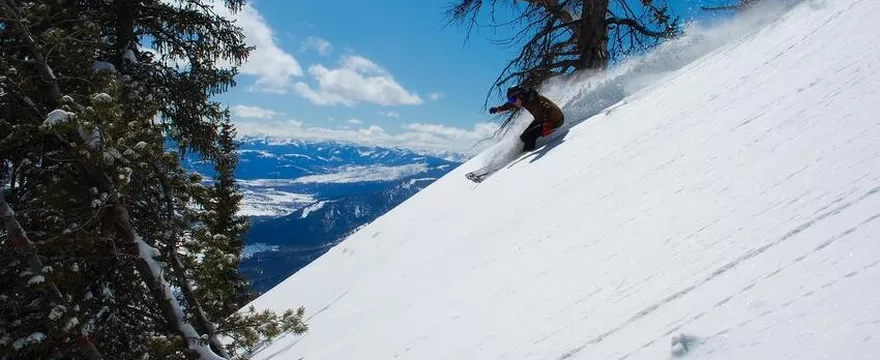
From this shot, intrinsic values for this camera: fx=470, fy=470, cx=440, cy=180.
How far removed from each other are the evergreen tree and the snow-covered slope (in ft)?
6.37

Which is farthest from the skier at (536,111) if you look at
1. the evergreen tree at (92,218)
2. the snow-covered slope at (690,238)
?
the evergreen tree at (92,218)

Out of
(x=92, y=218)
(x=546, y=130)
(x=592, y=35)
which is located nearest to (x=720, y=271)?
(x=92, y=218)

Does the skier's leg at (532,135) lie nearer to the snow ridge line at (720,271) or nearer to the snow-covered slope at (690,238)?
the snow-covered slope at (690,238)

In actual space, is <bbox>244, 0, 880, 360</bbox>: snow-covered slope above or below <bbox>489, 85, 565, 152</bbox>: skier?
below

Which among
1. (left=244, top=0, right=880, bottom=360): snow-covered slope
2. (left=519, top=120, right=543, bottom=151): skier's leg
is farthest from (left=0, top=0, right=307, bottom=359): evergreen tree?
(left=519, top=120, right=543, bottom=151): skier's leg

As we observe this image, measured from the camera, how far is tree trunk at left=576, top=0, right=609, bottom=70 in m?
12.6

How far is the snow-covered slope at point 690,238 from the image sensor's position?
80.1 inches

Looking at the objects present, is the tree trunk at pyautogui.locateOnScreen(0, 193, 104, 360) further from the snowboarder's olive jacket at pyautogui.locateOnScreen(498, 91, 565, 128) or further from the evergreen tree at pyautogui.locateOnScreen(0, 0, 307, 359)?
the snowboarder's olive jacket at pyautogui.locateOnScreen(498, 91, 565, 128)

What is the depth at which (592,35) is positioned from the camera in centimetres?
1288

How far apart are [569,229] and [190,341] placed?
17.5 ft

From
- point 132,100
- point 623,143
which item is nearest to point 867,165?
point 623,143

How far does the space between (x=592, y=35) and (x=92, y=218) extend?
11.9 metres

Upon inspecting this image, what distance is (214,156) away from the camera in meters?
10.1

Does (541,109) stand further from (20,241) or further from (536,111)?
(20,241)
